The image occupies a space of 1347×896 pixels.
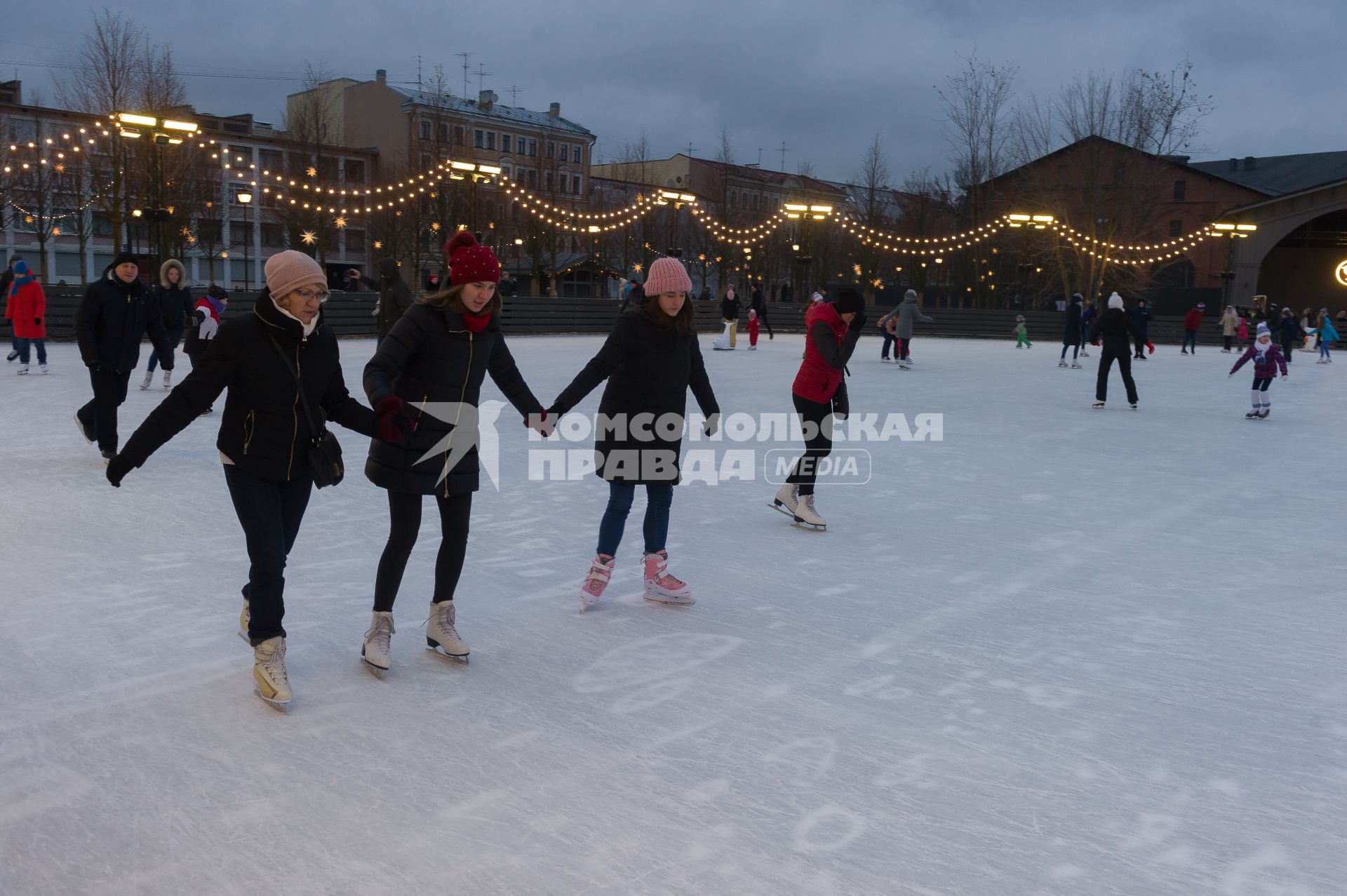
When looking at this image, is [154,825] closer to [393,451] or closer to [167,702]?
[167,702]

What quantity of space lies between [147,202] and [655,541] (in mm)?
23713

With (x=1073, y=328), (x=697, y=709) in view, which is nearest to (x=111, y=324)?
(x=697, y=709)

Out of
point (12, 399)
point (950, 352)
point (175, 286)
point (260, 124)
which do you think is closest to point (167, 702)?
point (175, 286)

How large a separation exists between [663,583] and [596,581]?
12.4 inches

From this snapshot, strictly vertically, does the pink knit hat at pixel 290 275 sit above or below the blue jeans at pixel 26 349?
above

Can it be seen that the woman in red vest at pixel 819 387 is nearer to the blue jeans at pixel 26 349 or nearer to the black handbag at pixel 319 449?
the black handbag at pixel 319 449

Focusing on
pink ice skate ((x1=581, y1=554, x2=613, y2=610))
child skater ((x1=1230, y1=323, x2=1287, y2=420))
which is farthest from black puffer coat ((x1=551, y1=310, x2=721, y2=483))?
child skater ((x1=1230, y1=323, x2=1287, y2=420))

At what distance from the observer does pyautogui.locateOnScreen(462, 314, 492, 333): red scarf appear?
360 cm

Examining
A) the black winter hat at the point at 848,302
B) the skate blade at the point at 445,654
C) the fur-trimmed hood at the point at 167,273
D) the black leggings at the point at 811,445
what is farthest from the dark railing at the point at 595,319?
the skate blade at the point at 445,654

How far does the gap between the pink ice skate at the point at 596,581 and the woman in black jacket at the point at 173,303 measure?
7.24 meters

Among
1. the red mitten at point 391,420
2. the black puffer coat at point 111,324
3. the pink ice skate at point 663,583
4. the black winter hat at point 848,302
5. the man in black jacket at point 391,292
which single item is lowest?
the pink ice skate at point 663,583

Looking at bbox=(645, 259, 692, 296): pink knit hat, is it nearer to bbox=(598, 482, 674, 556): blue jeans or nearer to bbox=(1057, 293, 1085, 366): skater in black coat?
bbox=(598, 482, 674, 556): blue jeans

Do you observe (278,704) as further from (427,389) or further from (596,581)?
(596,581)

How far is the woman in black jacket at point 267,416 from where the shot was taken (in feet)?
10.1
